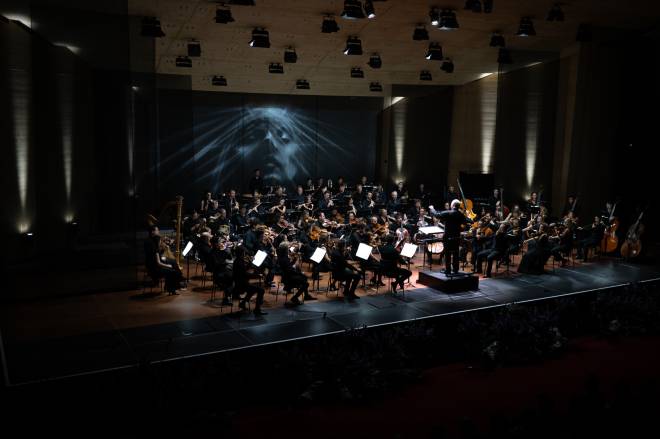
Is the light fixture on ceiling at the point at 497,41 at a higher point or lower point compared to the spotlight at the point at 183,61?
higher

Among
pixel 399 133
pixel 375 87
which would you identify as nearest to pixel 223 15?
pixel 375 87

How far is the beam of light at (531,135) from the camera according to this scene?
16.5 meters

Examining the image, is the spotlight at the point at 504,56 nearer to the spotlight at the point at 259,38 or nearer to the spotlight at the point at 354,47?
the spotlight at the point at 354,47

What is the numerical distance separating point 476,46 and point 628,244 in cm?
613

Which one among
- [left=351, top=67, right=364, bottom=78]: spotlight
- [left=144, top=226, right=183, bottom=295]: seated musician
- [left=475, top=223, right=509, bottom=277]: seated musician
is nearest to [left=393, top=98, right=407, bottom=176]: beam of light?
[left=351, top=67, right=364, bottom=78]: spotlight

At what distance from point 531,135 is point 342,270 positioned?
935 centimetres

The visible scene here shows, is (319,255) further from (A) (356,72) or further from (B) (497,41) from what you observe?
(A) (356,72)

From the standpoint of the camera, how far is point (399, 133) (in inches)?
888

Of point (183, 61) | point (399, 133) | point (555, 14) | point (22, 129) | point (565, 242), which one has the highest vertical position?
point (555, 14)

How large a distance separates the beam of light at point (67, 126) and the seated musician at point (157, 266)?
2.14 m

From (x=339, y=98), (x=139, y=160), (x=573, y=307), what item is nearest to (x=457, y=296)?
(x=573, y=307)

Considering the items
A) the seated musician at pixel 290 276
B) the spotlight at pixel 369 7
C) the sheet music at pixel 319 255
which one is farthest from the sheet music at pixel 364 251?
the spotlight at pixel 369 7

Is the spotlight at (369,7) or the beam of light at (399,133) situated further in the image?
the beam of light at (399,133)

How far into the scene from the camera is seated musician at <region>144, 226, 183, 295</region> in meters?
10.1
